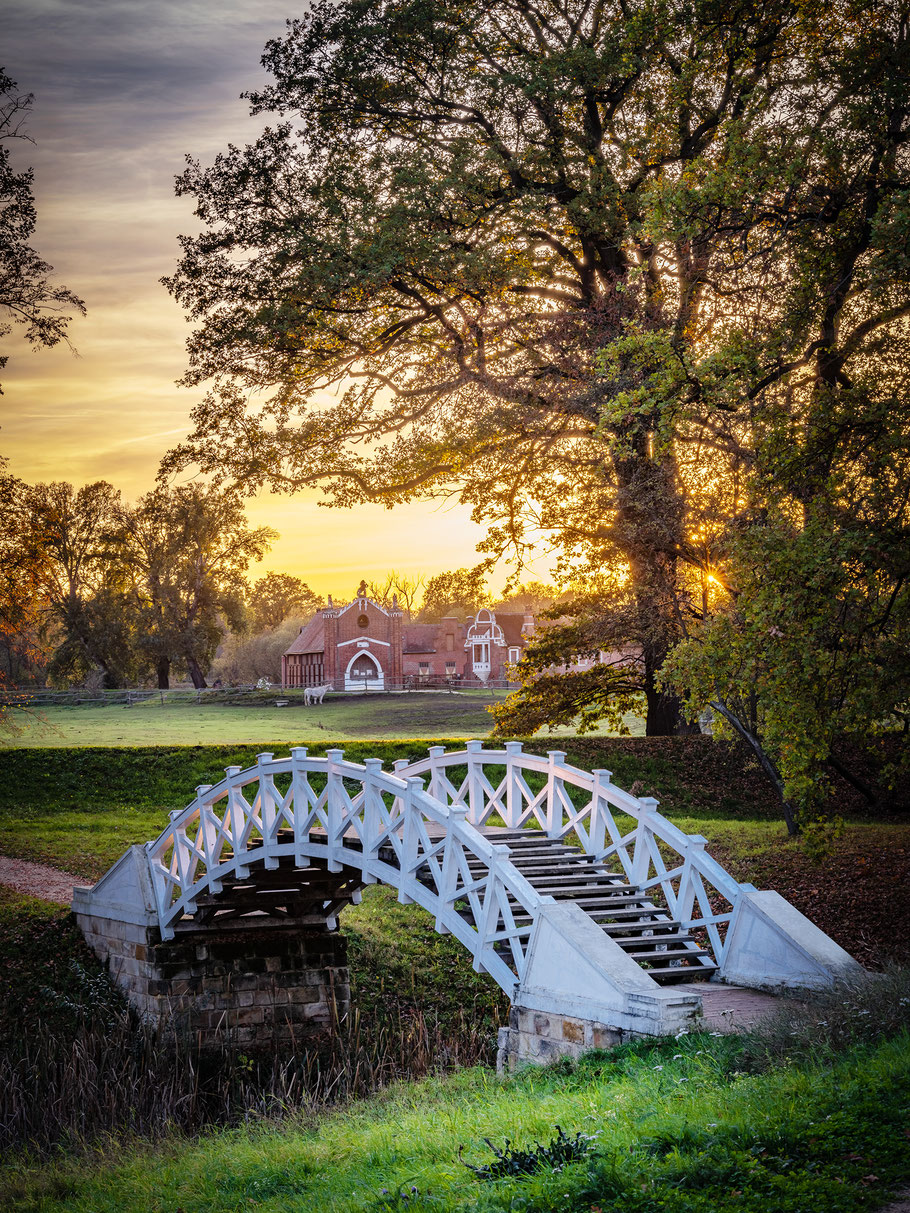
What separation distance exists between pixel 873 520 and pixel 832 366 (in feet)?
11.5

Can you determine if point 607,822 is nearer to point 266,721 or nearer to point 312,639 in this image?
point 266,721

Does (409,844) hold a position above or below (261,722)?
above

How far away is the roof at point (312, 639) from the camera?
70.9 m

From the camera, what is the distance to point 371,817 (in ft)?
42.1

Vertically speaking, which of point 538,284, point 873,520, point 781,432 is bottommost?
point 873,520

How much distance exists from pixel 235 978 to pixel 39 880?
567 centimetres

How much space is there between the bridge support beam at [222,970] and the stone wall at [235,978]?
2 centimetres

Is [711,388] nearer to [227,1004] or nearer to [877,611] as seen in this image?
[877,611]

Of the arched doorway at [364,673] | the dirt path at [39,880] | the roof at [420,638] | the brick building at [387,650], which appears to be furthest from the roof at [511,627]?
the dirt path at [39,880]

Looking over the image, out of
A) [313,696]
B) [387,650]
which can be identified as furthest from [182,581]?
[387,650]

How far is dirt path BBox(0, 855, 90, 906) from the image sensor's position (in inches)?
769

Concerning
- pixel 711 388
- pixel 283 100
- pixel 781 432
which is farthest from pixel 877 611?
pixel 283 100

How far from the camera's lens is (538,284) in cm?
2355

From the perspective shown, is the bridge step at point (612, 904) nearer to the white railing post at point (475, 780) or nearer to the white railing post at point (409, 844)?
the white railing post at point (475, 780)
